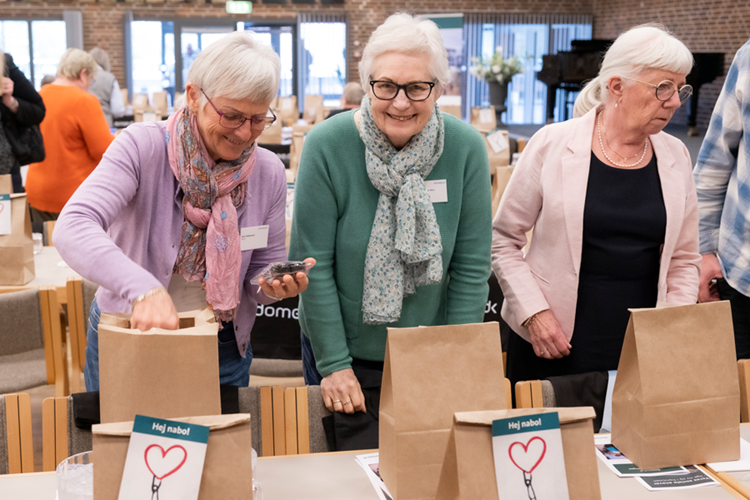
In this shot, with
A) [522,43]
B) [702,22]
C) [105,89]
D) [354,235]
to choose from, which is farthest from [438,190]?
[522,43]

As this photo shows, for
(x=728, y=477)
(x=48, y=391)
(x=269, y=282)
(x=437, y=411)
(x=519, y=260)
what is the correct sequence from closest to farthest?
(x=437, y=411) → (x=728, y=477) → (x=269, y=282) → (x=519, y=260) → (x=48, y=391)

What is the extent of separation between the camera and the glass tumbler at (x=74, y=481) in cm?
117

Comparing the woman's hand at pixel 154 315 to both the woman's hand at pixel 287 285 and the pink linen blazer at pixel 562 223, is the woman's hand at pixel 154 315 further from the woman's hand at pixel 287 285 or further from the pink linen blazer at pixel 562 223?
the pink linen blazer at pixel 562 223

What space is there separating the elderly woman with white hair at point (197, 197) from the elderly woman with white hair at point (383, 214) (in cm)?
12

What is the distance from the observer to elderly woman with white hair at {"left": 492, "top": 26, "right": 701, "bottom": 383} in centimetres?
184

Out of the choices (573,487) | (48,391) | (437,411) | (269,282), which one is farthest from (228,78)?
(48,391)

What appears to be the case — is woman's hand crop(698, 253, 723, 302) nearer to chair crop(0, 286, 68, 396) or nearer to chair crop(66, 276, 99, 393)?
chair crop(66, 276, 99, 393)

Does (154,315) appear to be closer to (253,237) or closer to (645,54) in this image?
(253,237)

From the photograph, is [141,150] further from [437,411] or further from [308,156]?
[437,411]

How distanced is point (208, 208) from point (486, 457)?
82 cm

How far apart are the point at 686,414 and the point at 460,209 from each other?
675 mm

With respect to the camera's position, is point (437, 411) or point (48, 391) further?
point (48, 391)

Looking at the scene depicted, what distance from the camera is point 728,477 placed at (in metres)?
1.35

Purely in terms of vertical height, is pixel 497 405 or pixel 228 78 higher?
pixel 228 78
